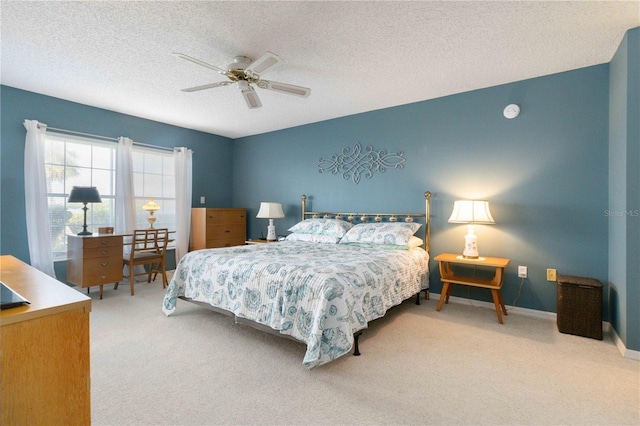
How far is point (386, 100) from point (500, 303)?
2.72 meters

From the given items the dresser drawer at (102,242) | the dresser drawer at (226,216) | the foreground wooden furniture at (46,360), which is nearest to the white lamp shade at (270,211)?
the dresser drawer at (226,216)

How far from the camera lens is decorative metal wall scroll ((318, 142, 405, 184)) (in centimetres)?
432

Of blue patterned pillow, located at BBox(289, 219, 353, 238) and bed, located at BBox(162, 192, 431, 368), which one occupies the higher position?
blue patterned pillow, located at BBox(289, 219, 353, 238)

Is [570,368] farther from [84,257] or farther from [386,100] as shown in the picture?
[84,257]

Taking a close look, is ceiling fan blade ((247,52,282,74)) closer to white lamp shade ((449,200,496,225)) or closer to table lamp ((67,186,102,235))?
white lamp shade ((449,200,496,225))

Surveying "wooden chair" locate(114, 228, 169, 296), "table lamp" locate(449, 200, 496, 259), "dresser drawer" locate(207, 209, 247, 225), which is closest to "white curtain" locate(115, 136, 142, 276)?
"wooden chair" locate(114, 228, 169, 296)

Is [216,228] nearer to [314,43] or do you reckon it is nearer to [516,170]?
[314,43]

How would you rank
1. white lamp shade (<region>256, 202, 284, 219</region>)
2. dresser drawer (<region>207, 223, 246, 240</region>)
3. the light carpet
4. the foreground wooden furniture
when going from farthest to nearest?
dresser drawer (<region>207, 223, 246, 240</region>), white lamp shade (<region>256, 202, 284, 219</region>), the light carpet, the foreground wooden furniture

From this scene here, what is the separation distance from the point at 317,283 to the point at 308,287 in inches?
3.0

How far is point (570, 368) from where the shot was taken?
221 cm

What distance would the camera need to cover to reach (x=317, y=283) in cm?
225

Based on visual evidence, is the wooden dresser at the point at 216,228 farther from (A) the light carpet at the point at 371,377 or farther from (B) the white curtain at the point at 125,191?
(A) the light carpet at the point at 371,377

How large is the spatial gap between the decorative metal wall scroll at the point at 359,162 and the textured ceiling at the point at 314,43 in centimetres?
81

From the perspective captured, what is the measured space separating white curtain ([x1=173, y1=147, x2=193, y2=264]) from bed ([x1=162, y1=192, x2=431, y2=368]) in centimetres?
218
